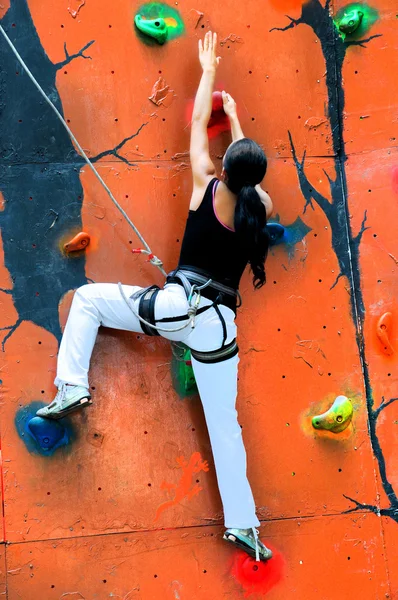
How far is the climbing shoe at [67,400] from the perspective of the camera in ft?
9.41

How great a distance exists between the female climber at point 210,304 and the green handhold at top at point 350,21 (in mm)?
687

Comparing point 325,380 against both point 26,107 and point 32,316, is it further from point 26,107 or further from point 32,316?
point 26,107

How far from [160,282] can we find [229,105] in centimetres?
86

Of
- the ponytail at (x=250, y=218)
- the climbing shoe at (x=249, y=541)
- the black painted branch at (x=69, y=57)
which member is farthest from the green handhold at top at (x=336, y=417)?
the black painted branch at (x=69, y=57)

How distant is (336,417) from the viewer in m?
3.18

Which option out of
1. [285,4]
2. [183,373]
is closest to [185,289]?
[183,373]

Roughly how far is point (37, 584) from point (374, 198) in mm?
2331

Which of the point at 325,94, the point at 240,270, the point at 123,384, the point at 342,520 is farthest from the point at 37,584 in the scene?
the point at 325,94

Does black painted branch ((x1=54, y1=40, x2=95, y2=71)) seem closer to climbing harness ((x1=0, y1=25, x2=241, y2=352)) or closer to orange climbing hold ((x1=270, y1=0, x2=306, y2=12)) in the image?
climbing harness ((x1=0, y1=25, x2=241, y2=352))

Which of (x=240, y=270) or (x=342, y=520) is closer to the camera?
(x=240, y=270)

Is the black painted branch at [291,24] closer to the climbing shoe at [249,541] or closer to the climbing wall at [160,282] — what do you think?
the climbing wall at [160,282]

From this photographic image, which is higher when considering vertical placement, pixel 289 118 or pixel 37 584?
pixel 289 118

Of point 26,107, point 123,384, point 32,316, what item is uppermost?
point 26,107

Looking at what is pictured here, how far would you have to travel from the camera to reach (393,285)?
3318 mm
